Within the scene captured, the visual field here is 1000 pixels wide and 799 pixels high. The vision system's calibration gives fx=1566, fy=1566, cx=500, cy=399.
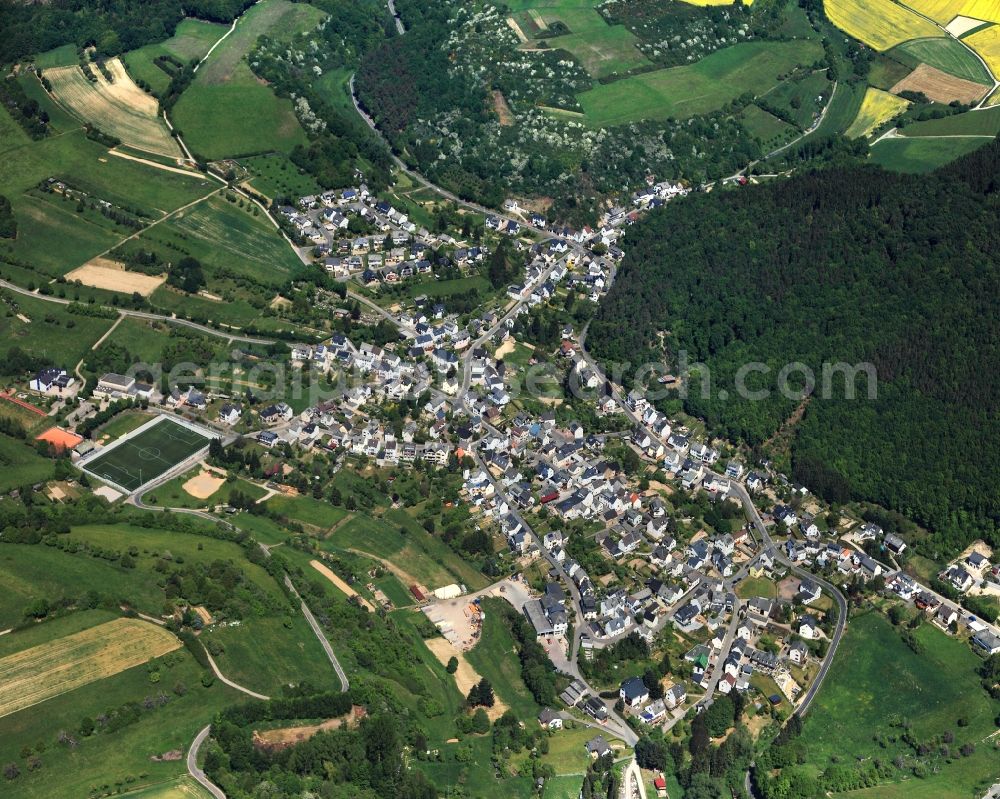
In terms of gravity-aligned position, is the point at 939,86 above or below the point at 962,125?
below

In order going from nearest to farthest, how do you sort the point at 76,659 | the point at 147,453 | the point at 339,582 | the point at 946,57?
the point at 76,659, the point at 339,582, the point at 147,453, the point at 946,57

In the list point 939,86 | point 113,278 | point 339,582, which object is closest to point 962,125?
point 939,86

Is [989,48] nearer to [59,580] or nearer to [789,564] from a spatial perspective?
[789,564]

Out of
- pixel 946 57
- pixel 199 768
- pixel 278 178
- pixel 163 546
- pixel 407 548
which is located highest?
pixel 278 178

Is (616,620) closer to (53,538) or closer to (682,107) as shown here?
(53,538)

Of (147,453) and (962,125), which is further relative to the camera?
(962,125)

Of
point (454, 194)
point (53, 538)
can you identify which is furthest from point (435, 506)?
point (454, 194)

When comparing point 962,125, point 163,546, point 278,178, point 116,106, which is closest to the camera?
point 163,546

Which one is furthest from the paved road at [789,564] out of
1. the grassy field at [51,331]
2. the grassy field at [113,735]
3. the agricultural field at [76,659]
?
the grassy field at [51,331]

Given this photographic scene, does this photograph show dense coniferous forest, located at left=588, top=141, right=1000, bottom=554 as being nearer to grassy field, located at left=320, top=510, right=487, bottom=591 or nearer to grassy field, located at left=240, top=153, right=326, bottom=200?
grassy field, located at left=320, top=510, right=487, bottom=591
